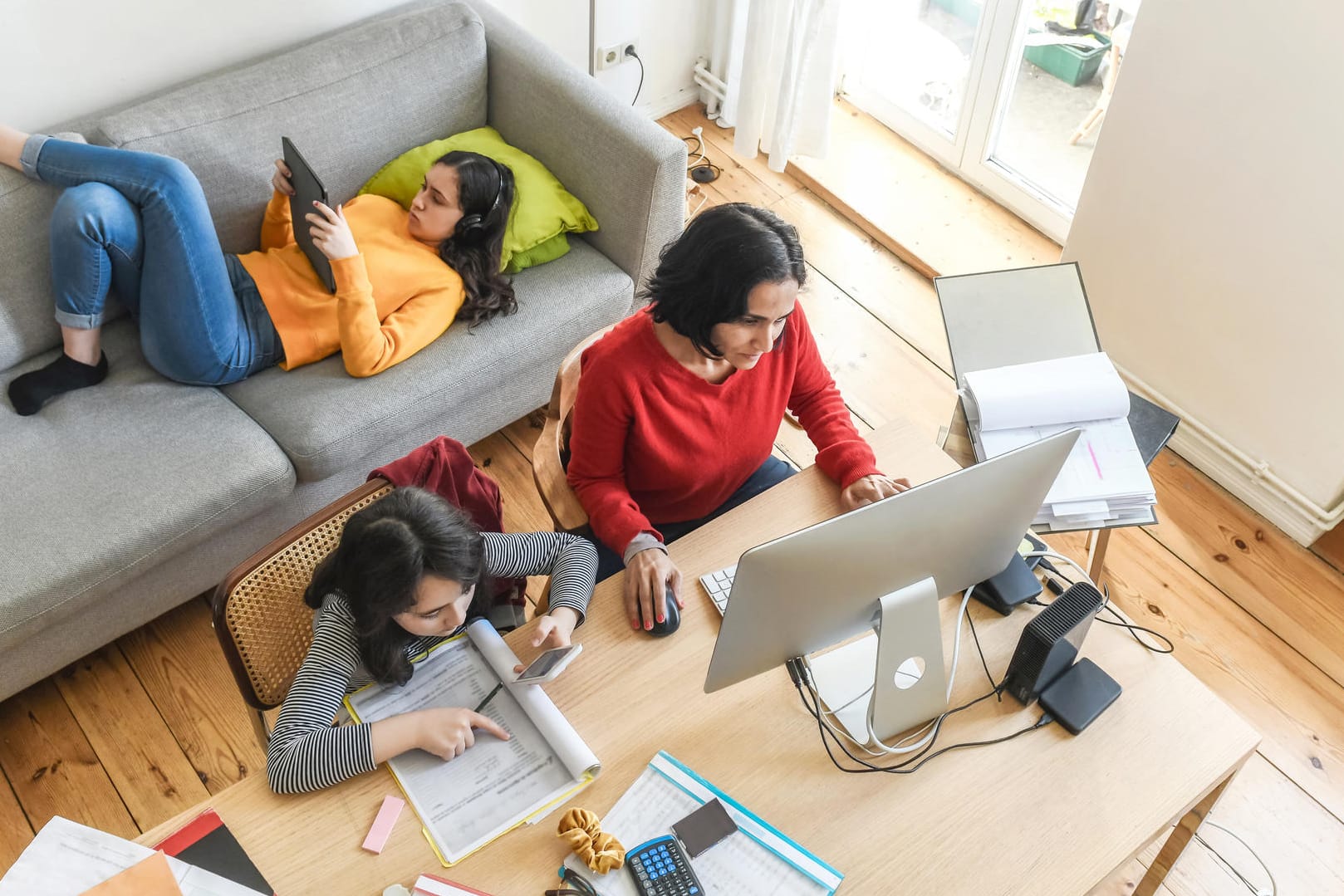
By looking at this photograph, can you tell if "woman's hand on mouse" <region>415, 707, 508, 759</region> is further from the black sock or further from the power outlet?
the power outlet

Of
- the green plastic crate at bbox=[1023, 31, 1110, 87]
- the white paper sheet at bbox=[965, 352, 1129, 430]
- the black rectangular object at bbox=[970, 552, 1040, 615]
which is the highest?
the green plastic crate at bbox=[1023, 31, 1110, 87]

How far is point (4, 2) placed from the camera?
221 centimetres

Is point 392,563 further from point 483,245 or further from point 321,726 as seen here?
point 483,245

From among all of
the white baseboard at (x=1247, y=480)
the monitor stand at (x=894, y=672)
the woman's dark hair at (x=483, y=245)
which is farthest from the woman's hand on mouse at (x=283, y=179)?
the white baseboard at (x=1247, y=480)

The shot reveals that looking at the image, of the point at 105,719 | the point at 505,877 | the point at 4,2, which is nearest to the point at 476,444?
the point at 105,719

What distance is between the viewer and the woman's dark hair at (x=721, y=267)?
5.08 feet

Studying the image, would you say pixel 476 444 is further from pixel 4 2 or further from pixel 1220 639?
pixel 1220 639

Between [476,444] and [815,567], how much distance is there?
1623mm

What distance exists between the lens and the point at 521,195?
2.48 meters

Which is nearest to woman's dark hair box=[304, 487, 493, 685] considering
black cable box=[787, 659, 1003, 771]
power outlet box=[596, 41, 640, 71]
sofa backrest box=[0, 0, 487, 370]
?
black cable box=[787, 659, 1003, 771]

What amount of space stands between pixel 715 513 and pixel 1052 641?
726mm

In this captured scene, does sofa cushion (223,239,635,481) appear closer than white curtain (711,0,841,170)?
Yes

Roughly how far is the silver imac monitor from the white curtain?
203 centimetres

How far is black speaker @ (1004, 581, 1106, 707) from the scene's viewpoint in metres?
1.37
